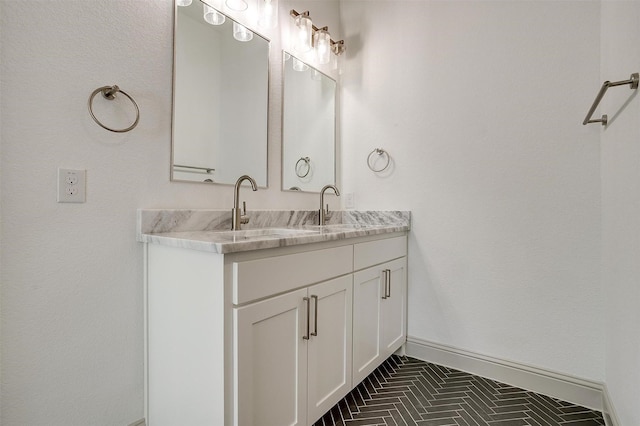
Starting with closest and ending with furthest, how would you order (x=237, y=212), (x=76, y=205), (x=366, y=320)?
(x=76, y=205), (x=237, y=212), (x=366, y=320)

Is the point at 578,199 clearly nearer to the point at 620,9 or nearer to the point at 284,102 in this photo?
the point at 620,9

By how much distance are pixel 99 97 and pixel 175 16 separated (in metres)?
0.51

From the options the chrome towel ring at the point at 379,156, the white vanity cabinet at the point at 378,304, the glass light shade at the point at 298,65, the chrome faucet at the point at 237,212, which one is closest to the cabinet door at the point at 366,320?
the white vanity cabinet at the point at 378,304

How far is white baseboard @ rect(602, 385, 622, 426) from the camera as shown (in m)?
1.37

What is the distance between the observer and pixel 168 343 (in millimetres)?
1250

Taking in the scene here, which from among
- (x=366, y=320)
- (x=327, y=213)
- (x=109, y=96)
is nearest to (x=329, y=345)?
(x=366, y=320)

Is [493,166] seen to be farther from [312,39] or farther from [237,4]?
[237,4]

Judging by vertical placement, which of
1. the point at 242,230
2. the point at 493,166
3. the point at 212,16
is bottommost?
the point at 242,230

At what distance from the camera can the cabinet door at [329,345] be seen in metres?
1.35

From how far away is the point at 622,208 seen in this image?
4.05 ft

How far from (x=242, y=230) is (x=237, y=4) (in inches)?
44.1

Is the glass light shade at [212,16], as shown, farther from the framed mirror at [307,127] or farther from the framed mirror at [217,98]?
the framed mirror at [307,127]

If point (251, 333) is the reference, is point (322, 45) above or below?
above

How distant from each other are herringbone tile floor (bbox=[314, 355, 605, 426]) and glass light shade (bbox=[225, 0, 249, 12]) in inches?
78.1
